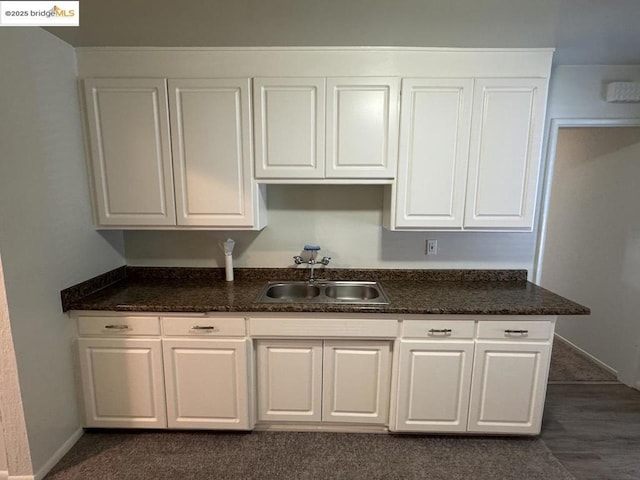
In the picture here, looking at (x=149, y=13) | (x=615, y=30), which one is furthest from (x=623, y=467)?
(x=149, y=13)

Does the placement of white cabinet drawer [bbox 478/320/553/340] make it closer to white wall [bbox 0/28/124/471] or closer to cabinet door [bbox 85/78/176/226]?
cabinet door [bbox 85/78/176/226]

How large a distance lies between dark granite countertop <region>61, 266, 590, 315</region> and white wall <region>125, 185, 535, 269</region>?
7 centimetres

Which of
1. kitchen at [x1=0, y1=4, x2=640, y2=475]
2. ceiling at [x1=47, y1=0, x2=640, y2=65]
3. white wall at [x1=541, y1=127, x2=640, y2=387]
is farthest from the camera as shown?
white wall at [x1=541, y1=127, x2=640, y2=387]

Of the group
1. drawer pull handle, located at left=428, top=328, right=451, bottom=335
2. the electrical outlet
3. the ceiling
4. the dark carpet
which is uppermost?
the ceiling

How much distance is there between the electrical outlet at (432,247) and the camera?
2346mm

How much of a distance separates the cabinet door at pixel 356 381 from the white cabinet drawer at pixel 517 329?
1.89 ft

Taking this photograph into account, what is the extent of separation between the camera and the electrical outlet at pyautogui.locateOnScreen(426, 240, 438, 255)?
2.35 m

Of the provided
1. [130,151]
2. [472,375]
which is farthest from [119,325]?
[472,375]

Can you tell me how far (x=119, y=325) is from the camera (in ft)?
6.15

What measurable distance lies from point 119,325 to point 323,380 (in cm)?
124

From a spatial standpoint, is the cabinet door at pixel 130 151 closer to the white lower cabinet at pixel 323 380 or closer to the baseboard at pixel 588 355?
the white lower cabinet at pixel 323 380

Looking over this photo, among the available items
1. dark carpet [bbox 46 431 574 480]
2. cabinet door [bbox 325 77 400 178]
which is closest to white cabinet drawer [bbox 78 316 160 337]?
dark carpet [bbox 46 431 574 480]

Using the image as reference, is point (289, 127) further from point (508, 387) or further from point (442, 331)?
point (508, 387)

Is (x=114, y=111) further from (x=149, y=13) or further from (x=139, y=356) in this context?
(x=139, y=356)
